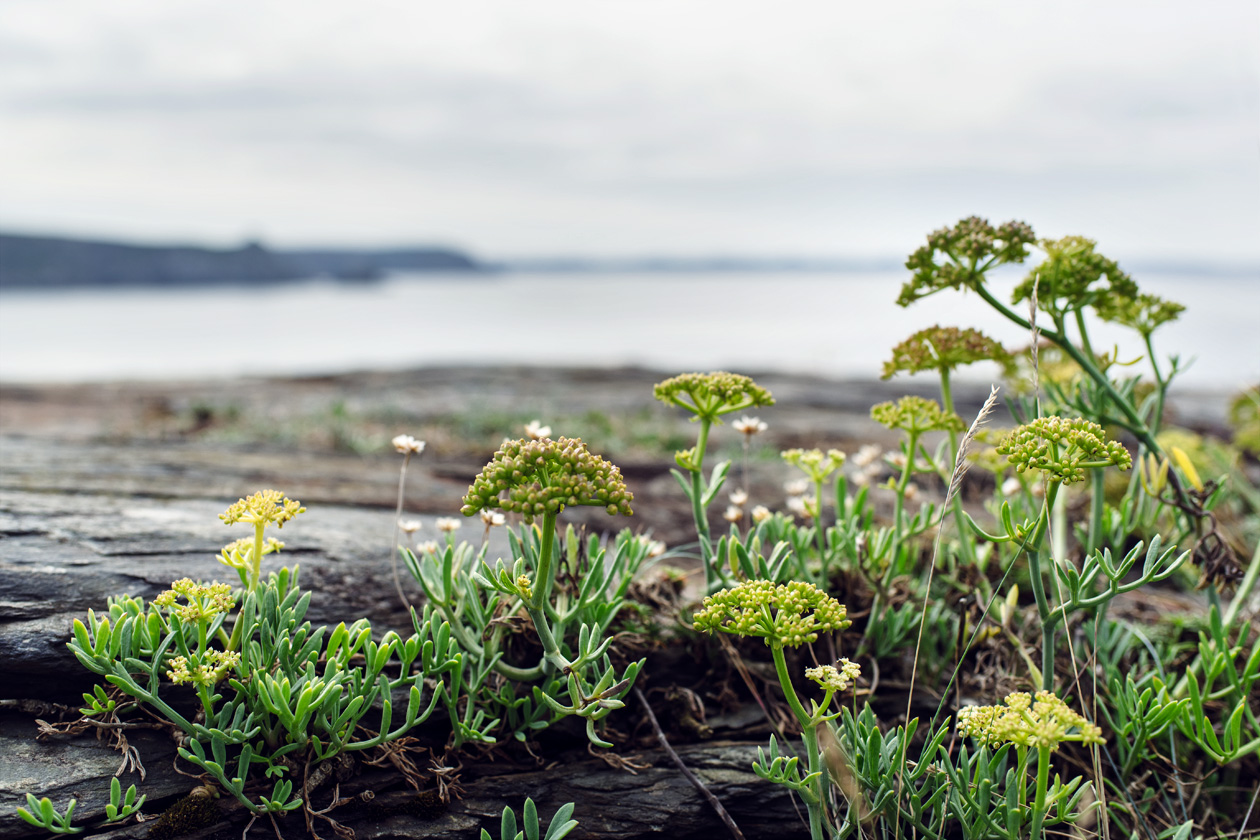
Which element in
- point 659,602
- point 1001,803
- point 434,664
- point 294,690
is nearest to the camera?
point 1001,803

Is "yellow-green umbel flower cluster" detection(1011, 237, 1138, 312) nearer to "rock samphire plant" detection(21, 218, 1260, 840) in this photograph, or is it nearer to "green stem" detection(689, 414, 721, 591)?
"rock samphire plant" detection(21, 218, 1260, 840)

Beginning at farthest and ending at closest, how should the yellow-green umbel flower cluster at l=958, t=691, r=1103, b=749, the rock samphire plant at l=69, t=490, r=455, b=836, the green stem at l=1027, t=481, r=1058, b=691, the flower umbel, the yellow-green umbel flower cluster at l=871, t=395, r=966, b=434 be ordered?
1. the yellow-green umbel flower cluster at l=871, t=395, r=966, b=434
2. the rock samphire plant at l=69, t=490, r=455, b=836
3. the green stem at l=1027, t=481, r=1058, b=691
4. the flower umbel
5. the yellow-green umbel flower cluster at l=958, t=691, r=1103, b=749

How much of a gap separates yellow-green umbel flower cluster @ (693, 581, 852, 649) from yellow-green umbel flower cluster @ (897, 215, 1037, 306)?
139 cm

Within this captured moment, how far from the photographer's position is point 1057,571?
229cm

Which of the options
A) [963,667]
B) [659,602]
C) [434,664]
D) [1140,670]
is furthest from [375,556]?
[1140,670]

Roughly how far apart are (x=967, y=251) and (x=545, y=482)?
1.79 m

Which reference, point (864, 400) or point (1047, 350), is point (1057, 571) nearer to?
point (1047, 350)

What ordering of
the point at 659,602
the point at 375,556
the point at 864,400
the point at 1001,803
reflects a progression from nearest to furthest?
the point at 1001,803
the point at 659,602
the point at 375,556
the point at 864,400

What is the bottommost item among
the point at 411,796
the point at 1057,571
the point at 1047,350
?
the point at 411,796

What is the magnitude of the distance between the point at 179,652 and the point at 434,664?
746 millimetres

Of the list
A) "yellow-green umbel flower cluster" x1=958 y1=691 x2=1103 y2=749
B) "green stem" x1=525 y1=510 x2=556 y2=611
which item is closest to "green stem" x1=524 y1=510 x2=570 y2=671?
"green stem" x1=525 y1=510 x2=556 y2=611

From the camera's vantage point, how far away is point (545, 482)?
2.04 meters

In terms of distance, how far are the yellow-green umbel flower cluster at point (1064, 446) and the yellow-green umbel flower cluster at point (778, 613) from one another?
0.61 meters

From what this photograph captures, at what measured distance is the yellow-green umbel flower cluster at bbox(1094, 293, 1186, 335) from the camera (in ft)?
10.5
